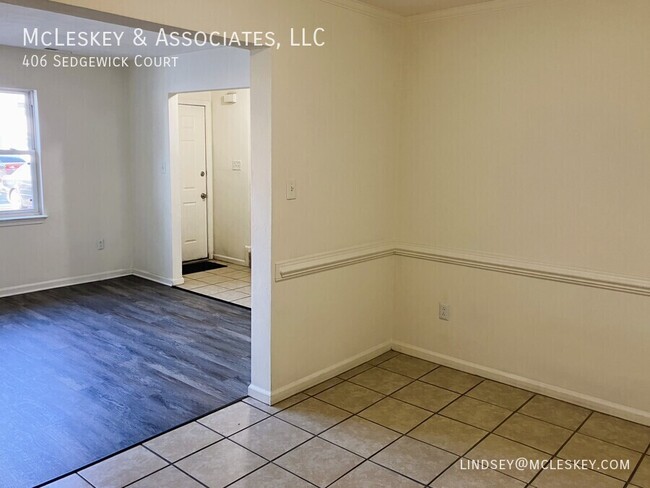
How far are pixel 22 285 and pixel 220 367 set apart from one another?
3.02m

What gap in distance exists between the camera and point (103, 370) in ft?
12.3

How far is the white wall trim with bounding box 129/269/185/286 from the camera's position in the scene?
6004mm

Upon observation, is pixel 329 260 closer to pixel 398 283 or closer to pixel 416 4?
pixel 398 283

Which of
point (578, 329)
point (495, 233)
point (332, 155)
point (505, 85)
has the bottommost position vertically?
point (578, 329)

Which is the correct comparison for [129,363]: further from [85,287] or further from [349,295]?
[85,287]

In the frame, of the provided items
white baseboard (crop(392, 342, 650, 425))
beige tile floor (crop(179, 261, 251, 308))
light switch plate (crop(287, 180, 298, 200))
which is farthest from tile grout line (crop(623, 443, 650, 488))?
beige tile floor (crop(179, 261, 251, 308))

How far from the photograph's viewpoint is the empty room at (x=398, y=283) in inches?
106

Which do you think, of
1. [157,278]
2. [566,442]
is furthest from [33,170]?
[566,442]

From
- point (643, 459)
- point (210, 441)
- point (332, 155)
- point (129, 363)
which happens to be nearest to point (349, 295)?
point (332, 155)

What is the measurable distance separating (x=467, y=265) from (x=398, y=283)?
594 millimetres

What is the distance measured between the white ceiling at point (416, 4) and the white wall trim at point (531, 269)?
1604 mm

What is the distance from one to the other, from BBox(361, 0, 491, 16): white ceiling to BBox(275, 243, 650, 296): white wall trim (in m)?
1.59

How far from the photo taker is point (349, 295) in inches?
147

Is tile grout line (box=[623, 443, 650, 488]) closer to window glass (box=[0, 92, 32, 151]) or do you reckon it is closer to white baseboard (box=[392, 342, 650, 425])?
white baseboard (box=[392, 342, 650, 425])
